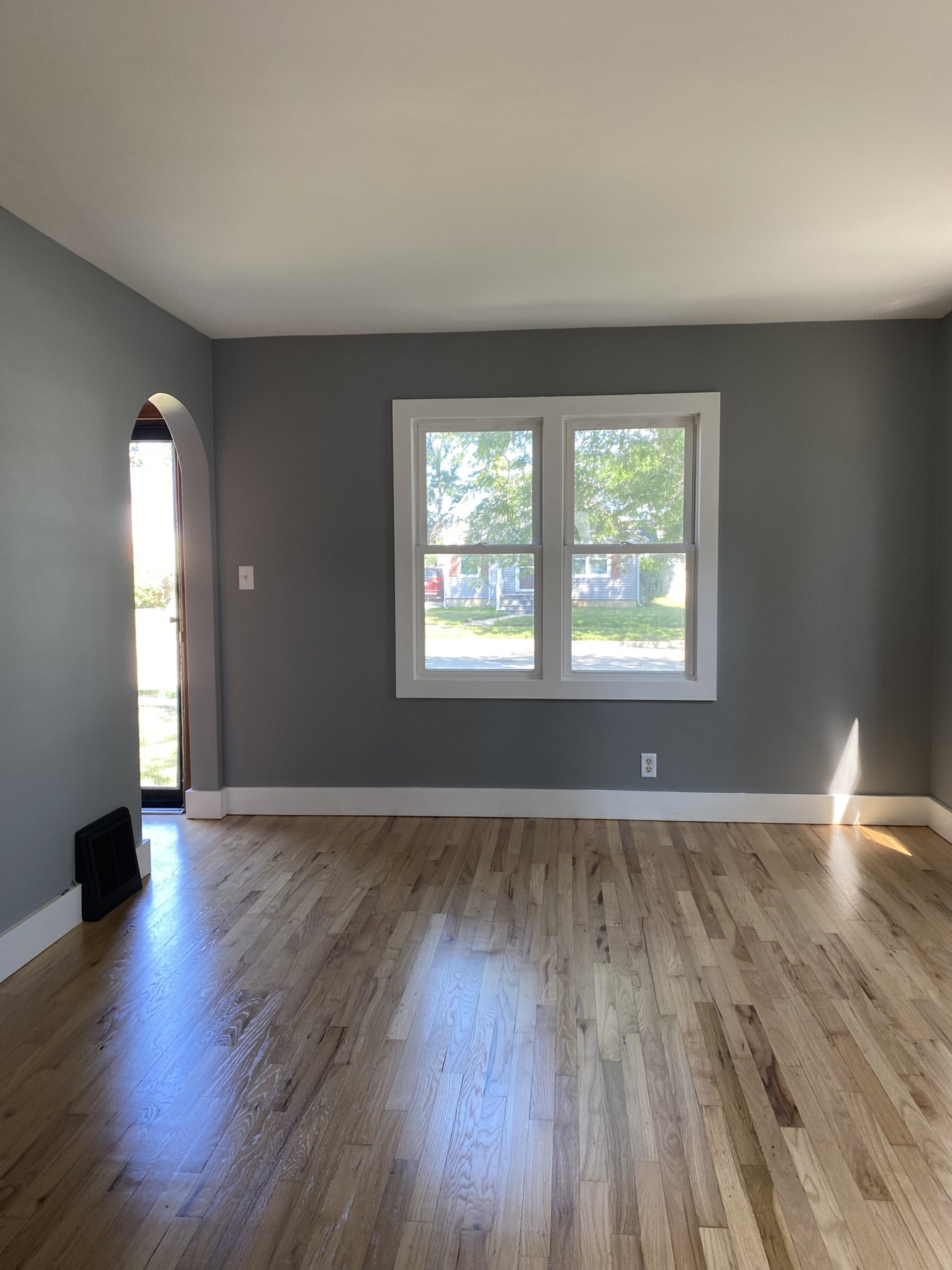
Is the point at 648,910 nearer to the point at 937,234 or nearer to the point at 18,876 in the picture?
the point at 18,876

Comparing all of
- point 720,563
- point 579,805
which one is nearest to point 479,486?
point 720,563

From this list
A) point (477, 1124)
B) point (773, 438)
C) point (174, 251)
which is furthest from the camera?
point (773, 438)

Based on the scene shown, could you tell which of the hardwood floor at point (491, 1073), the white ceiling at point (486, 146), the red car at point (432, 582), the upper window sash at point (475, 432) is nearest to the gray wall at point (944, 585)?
the white ceiling at point (486, 146)

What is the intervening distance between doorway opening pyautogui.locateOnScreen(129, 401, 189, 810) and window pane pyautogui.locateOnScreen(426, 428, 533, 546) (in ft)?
4.87

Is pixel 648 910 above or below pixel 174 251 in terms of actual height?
below

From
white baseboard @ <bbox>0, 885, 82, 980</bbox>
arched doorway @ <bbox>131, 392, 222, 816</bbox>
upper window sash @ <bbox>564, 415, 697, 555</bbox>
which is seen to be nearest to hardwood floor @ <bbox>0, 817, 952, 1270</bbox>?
white baseboard @ <bbox>0, 885, 82, 980</bbox>

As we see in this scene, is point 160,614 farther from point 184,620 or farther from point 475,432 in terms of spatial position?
point 475,432

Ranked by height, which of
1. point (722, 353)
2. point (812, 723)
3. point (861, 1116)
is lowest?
point (861, 1116)

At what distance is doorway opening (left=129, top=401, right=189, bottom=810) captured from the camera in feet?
16.0

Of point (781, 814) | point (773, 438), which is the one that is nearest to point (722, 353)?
point (773, 438)

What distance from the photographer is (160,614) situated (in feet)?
16.3

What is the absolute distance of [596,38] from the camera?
1916 mm

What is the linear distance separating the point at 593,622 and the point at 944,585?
1.73 metres

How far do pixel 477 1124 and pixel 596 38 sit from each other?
8.33ft
